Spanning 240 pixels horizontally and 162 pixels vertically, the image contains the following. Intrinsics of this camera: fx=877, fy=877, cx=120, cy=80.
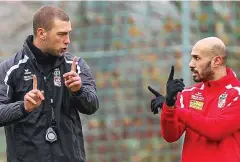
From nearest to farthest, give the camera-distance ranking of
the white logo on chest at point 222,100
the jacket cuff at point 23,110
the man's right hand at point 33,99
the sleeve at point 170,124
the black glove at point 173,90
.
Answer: the man's right hand at point 33,99 < the jacket cuff at point 23,110 < the black glove at point 173,90 < the sleeve at point 170,124 < the white logo on chest at point 222,100

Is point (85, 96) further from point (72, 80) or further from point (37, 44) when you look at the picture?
point (37, 44)

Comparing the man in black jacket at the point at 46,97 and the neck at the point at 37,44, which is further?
the neck at the point at 37,44

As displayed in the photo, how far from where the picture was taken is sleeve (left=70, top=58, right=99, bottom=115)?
20.3 ft

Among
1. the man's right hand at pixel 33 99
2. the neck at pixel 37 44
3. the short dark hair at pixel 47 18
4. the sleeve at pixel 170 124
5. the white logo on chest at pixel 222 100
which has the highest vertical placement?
the short dark hair at pixel 47 18

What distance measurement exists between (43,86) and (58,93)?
0.39ft

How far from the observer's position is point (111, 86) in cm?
934

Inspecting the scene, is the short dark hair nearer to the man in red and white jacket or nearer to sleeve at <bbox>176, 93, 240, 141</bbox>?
the man in red and white jacket

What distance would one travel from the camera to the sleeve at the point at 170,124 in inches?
250

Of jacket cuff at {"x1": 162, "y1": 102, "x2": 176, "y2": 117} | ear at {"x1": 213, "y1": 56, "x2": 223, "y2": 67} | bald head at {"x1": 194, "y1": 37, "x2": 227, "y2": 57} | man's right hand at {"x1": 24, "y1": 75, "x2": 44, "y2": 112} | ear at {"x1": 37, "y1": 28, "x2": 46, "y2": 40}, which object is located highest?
ear at {"x1": 37, "y1": 28, "x2": 46, "y2": 40}

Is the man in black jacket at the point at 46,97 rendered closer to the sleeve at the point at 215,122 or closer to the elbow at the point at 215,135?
the sleeve at the point at 215,122

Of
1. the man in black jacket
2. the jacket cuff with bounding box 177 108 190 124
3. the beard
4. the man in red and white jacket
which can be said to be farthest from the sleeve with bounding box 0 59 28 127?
the beard

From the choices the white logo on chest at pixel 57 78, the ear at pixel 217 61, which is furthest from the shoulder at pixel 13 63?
the ear at pixel 217 61

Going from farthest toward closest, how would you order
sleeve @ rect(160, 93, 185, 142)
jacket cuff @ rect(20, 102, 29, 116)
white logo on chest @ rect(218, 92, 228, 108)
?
white logo on chest @ rect(218, 92, 228, 108) < sleeve @ rect(160, 93, 185, 142) < jacket cuff @ rect(20, 102, 29, 116)

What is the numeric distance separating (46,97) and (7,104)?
0.29 m
